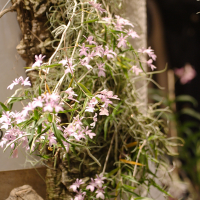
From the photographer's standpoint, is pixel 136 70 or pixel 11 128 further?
pixel 136 70

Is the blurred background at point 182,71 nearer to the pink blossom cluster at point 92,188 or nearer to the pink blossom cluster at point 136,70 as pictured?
the pink blossom cluster at point 136,70

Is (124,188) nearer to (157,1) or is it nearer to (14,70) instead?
(14,70)

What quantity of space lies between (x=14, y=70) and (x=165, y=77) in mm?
636

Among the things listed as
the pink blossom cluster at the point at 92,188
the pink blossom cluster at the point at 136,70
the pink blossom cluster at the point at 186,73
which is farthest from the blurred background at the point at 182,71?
the pink blossom cluster at the point at 92,188

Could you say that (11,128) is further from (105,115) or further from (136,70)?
(136,70)

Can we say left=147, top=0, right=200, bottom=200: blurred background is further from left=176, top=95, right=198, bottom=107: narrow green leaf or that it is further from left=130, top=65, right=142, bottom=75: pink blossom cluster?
left=130, top=65, right=142, bottom=75: pink blossom cluster

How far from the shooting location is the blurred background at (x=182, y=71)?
83cm

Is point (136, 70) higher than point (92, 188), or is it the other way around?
point (136, 70)

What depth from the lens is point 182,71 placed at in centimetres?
85

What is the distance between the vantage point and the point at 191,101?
0.86 m

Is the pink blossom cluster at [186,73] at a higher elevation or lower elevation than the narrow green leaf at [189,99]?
higher

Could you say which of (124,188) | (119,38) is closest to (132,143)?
(124,188)

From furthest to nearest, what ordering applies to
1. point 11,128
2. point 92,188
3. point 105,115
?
point 105,115, point 92,188, point 11,128

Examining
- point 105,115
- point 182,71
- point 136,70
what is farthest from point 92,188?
point 182,71
